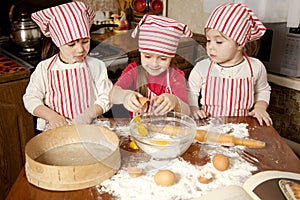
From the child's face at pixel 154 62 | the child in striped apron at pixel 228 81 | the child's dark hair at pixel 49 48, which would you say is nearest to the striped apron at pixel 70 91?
the child's dark hair at pixel 49 48

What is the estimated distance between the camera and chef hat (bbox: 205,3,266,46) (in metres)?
1.22

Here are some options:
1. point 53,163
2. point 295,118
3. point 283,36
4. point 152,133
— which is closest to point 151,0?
point 283,36

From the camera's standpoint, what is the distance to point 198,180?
848 millimetres

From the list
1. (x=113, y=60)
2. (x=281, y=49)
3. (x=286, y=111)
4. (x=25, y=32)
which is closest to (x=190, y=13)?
(x=281, y=49)

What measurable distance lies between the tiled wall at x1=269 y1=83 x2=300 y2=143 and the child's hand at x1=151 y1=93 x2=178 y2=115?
1.18 m

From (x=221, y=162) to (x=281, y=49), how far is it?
118cm

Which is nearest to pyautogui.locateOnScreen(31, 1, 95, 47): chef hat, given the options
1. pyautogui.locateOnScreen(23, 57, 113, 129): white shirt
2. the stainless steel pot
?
pyautogui.locateOnScreen(23, 57, 113, 129): white shirt

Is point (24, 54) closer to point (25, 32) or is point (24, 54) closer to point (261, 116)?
point (25, 32)

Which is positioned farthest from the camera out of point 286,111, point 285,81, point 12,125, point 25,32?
point 286,111

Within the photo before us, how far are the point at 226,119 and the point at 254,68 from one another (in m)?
0.28

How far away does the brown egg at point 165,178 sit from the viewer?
82cm

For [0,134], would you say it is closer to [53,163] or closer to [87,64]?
[87,64]

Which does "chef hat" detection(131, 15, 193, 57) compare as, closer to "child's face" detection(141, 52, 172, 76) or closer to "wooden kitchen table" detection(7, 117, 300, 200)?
"child's face" detection(141, 52, 172, 76)

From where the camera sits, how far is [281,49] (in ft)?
6.12
